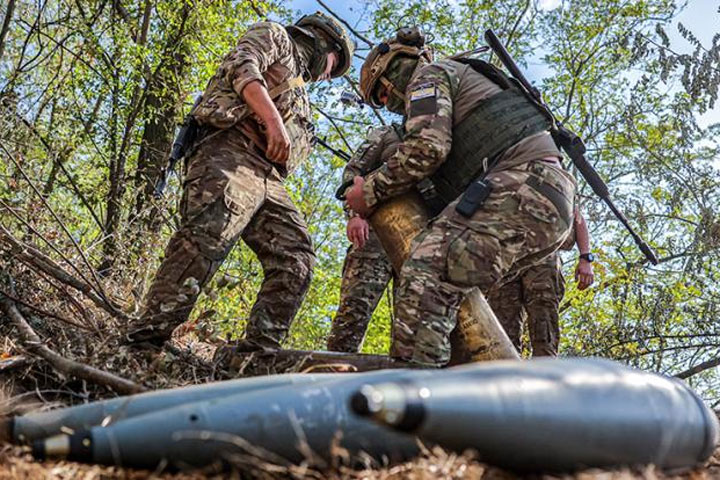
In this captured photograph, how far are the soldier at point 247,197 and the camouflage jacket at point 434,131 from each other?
2.33 feet

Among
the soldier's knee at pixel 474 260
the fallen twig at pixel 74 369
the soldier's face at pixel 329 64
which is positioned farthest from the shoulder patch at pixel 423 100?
the fallen twig at pixel 74 369

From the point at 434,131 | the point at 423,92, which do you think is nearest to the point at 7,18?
the point at 423,92

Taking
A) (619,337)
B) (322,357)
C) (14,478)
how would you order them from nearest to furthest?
1. (14,478)
2. (322,357)
3. (619,337)

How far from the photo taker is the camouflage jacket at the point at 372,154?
5.21 metres

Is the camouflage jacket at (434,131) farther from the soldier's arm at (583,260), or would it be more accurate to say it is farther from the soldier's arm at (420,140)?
the soldier's arm at (583,260)

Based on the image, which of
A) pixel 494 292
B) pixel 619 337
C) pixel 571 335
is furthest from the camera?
pixel 571 335

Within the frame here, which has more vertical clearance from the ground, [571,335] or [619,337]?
[619,337]

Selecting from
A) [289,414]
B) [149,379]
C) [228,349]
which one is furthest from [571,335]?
[289,414]

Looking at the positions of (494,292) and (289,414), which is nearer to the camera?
(289,414)

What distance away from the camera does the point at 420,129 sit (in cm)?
359

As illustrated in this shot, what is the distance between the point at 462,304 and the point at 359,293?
6.40ft

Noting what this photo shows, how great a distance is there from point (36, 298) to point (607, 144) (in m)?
12.5

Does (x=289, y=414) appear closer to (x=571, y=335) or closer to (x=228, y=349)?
(x=228, y=349)

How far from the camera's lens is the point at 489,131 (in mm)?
3658
